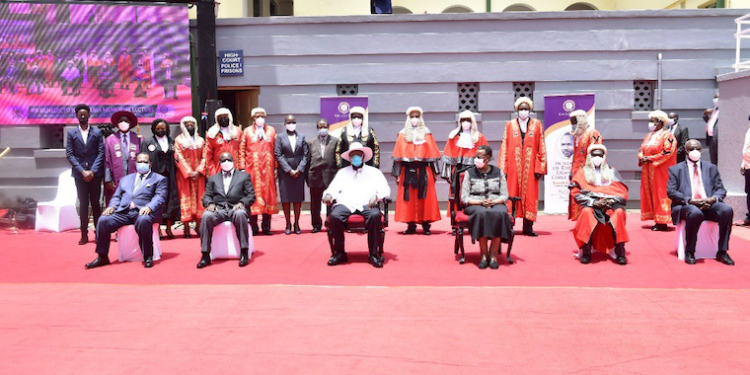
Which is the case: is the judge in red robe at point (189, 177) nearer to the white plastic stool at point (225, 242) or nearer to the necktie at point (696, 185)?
the white plastic stool at point (225, 242)

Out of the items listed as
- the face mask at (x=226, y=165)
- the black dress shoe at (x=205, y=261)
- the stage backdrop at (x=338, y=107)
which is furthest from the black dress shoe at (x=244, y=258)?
the stage backdrop at (x=338, y=107)

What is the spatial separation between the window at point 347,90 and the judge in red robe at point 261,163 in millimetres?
2626

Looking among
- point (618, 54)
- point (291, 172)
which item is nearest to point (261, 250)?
point (291, 172)

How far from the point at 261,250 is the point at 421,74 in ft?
17.0

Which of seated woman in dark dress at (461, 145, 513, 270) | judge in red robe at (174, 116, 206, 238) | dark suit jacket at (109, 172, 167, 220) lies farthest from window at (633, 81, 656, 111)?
dark suit jacket at (109, 172, 167, 220)

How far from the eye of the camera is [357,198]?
8.21 metres

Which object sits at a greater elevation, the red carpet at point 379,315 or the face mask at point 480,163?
the face mask at point 480,163

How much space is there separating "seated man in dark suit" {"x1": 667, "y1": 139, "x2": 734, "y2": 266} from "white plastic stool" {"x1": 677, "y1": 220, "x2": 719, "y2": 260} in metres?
0.09

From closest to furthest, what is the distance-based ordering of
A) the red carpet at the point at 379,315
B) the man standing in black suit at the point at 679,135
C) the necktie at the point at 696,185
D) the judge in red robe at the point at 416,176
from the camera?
1. the red carpet at the point at 379,315
2. the necktie at the point at 696,185
3. the judge in red robe at the point at 416,176
4. the man standing in black suit at the point at 679,135

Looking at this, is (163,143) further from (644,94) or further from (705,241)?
(644,94)

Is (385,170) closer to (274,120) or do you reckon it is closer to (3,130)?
(274,120)

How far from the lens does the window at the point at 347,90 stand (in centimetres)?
1270

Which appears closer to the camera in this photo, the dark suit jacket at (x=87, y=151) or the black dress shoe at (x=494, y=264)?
the black dress shoe at (x=494, y=264)

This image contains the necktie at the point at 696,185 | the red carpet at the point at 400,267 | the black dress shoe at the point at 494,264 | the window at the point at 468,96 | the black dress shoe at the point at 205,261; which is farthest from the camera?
the window at the point at 468,96
